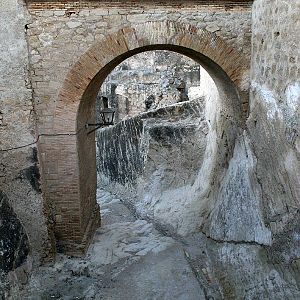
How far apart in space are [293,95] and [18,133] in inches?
145

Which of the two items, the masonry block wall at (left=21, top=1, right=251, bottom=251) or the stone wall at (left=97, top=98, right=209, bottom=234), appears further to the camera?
the stone wall at (left=97, top=98, right=209, bottom=234)

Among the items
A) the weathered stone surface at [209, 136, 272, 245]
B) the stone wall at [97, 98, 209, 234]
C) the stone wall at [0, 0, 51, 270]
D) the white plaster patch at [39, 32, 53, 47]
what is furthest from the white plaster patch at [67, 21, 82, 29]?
the stone wall at [97, 98, 209, 234]

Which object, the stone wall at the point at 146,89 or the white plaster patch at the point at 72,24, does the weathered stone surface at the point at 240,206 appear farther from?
the stone wall at the point at 146,89

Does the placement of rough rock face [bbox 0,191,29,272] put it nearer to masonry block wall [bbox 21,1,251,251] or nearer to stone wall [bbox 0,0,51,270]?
stone wall [bbox 0,0,51,270]

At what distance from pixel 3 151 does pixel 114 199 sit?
5.15m

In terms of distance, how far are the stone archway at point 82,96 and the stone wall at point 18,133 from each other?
0.21 meters

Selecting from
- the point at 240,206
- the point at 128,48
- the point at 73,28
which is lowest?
the point at 240,206

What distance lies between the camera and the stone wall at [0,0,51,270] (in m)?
5.57

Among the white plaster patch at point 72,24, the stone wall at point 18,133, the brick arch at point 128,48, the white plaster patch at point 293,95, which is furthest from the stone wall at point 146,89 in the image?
the white plaster patch at point 293,95

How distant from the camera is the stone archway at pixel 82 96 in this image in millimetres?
5793

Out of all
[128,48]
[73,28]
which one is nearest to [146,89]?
[128,48]

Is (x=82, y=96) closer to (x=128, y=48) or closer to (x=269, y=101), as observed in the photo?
(x=128, y=48)

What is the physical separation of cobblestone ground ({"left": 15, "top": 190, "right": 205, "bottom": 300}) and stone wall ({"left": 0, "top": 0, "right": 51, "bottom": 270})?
1.70ft

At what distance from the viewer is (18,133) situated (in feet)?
19.0
